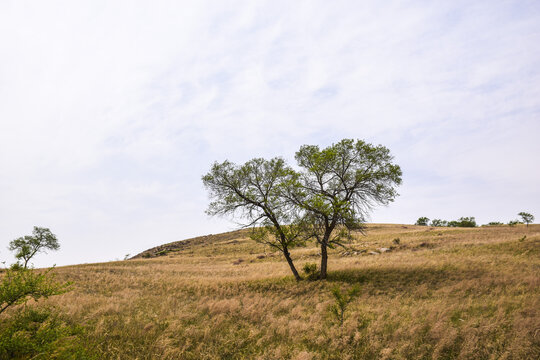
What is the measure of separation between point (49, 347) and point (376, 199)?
18.5 metres

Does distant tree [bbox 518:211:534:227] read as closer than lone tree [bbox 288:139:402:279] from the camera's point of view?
No

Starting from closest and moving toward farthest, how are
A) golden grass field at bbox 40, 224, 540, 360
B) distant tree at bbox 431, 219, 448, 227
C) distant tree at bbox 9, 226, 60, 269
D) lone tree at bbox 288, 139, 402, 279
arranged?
golden grass field at bbox 40, 224, 540, 360
lone tree at bbox 288, 139, 402, 279
distant tree at bbox 9, 226, 60, 269
distant tree at bbox 431, 219, 448, 227

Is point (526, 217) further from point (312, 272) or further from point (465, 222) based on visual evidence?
point (312, 272)

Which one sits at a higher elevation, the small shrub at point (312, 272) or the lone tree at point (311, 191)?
the lone tree at point (311, 191)

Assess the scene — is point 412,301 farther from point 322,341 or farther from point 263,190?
point 263,190

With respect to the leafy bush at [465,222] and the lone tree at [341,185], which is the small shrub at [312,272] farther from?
the leafy bush at [465,222]

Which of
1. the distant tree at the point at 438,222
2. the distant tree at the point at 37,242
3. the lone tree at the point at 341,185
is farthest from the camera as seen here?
the distant tree at the point at 438,222

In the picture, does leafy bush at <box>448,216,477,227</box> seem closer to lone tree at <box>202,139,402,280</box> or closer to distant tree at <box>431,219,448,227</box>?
distant tree at <box>431,219,448,227</box>

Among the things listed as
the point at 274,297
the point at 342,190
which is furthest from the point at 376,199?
the point at 274,297

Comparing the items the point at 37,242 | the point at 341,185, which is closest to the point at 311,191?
the point at 341,185

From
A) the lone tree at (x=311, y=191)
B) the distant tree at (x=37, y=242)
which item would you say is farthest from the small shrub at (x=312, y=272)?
the distant tree at (x=37, y=242)

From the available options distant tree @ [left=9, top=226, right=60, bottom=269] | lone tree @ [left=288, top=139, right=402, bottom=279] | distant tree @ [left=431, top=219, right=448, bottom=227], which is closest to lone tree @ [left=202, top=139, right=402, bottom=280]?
lone tree @ [left=288, top=139, right=402, bottom=279]

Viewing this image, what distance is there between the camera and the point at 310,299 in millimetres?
13570

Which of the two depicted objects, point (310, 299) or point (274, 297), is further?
point (274, 297)
